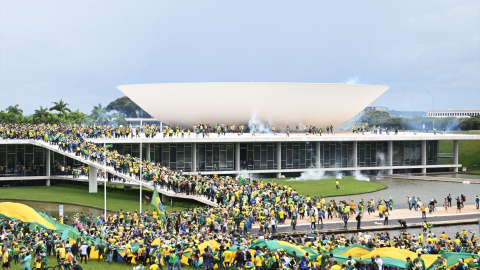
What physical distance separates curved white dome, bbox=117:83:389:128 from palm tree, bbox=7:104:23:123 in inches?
812

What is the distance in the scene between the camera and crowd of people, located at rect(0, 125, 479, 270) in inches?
755

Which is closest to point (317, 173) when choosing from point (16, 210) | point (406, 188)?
point (406, 188)

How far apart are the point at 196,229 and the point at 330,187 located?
19.4 metres

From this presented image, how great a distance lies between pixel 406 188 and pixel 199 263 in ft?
87.8

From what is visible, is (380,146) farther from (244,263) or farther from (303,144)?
(244,263)

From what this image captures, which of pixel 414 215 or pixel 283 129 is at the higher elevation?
pixel 283 129

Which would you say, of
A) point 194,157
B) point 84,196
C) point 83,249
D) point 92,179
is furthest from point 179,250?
point 194,157

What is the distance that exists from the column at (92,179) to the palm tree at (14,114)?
117 ft

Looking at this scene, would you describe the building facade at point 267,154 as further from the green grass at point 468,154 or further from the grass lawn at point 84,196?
the grass lawn at point 84,196

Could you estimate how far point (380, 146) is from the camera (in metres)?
56.5

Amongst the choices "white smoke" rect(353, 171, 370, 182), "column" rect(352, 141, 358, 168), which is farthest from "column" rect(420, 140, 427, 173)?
"column" rect(352, 141, 358, 168)

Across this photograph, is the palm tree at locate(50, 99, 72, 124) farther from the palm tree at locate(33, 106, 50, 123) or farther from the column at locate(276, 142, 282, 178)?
the column at locate(276, 142, 282, 178)

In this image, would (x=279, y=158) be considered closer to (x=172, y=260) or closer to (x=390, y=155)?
(x=390, y=155)

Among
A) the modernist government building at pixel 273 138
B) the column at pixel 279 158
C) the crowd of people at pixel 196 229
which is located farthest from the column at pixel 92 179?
the column at pixel 279 158
